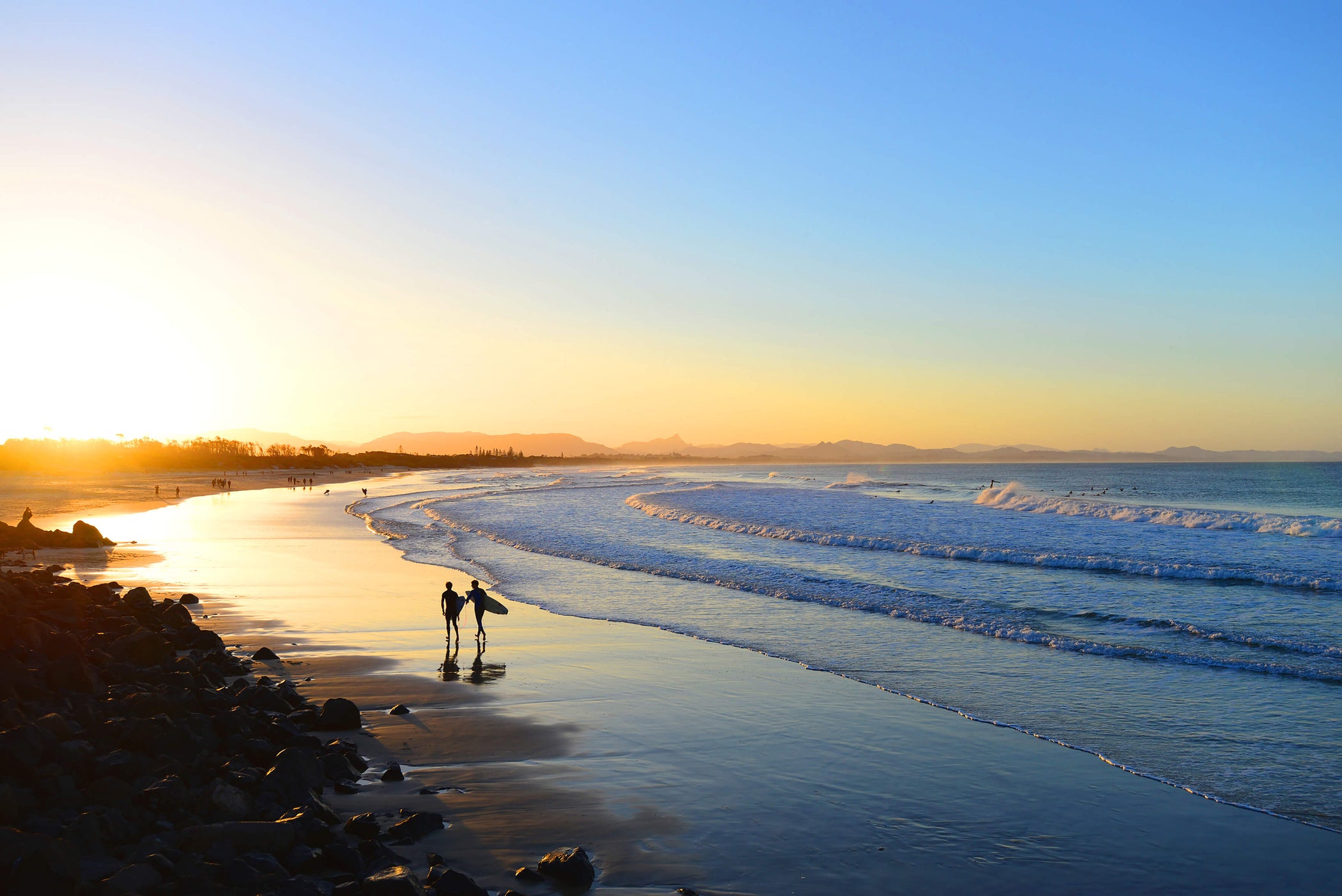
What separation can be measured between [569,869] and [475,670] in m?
7.39

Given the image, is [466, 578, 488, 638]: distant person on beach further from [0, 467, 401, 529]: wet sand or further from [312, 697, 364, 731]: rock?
[0, 467, 401, 529]: wet sand

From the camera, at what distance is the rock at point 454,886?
17.9 feet

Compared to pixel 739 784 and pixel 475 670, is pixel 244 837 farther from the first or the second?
pixel 475 670

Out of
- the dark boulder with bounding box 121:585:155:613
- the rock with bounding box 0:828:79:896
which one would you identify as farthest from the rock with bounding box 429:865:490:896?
the dark boulder with bounding box 121:585:155:613

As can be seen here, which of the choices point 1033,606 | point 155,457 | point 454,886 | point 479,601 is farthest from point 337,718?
point 155,457

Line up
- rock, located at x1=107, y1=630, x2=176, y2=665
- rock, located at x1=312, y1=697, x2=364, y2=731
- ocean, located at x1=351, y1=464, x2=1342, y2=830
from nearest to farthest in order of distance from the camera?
rock, located at x1=312, y1=697, x2=364, y2=731 < ocean, located at x1=351, y1=464, x2=1342, y2=830 < rock, located at x1=107, y1=630, x2=176, y2=665

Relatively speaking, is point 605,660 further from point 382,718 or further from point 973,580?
point 973,580

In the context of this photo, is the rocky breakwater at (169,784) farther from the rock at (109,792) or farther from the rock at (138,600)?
the rock at (138,600)

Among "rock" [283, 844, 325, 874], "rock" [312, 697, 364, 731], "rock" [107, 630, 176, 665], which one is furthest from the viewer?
"rock" [107, 630, 176, 665]

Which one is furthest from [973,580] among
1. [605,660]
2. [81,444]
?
[81,444]

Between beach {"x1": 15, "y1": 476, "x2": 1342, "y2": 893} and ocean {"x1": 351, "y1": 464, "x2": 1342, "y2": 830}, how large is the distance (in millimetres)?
887

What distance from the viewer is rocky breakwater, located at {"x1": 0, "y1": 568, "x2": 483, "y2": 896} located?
5230 mm

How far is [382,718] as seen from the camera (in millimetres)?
10164

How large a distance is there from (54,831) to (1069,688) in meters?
11.8
